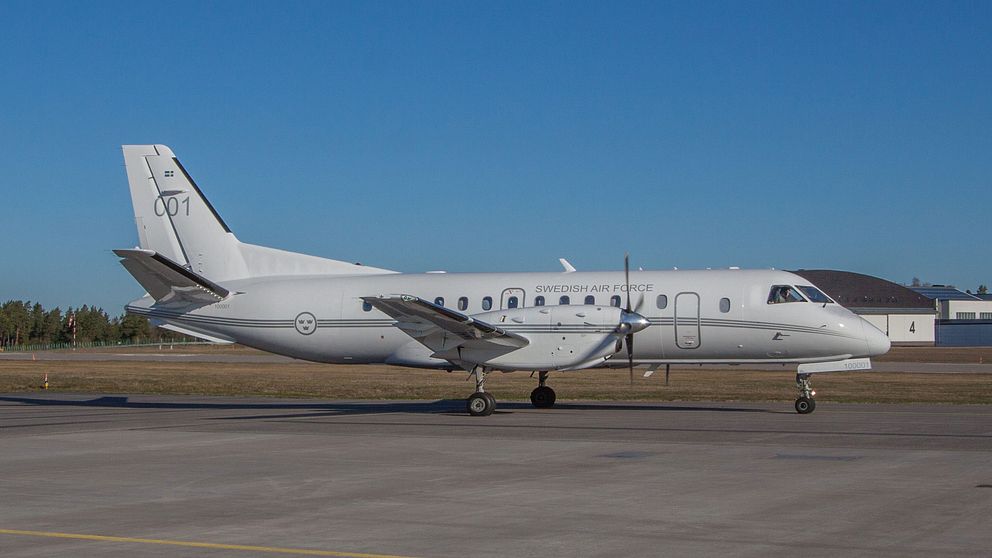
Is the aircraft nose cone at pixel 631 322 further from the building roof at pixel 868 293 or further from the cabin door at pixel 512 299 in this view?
the building roof at pixel 868 293

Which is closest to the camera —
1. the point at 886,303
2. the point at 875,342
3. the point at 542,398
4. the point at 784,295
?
the point at 875,342

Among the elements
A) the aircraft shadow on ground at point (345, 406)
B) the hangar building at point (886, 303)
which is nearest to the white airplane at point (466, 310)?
the aircraft shadow on ground at point (345, 406)

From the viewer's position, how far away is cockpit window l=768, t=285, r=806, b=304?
2342 cm

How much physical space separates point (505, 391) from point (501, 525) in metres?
25.3

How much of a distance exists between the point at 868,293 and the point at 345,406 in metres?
97.7

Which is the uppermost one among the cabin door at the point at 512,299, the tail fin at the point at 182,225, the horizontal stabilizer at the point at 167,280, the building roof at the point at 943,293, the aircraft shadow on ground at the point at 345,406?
the building roof at the point at 943,293

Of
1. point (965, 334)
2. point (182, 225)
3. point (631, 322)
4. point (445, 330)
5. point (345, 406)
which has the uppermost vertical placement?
point (182, 225)

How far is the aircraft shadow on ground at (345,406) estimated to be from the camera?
25.0 metres

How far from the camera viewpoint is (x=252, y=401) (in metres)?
31.1

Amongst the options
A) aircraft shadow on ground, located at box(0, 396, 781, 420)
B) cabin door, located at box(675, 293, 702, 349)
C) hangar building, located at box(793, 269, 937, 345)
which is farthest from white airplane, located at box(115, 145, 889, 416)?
hangar building, located at box(793, 269, 937, 345)

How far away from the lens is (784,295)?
2350cm

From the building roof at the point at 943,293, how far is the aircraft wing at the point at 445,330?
105681mm

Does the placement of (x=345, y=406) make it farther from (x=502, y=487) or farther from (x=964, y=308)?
(x=964, y=308)

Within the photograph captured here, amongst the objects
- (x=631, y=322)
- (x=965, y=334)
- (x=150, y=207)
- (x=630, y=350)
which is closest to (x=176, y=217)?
(x=150, y=207)
